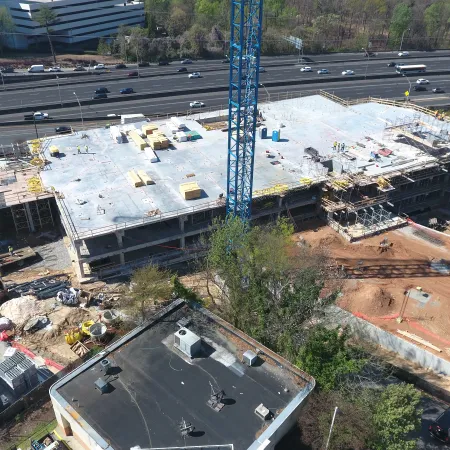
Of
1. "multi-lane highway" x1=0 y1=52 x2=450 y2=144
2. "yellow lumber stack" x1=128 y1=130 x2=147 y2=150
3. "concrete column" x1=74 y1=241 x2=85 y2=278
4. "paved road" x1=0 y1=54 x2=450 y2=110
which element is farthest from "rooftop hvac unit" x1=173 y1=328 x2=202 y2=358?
"paved road" x1=0 y1=54 x2=450 y2=110

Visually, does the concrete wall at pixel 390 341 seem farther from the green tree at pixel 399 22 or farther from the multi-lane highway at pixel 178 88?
the green tree at pixel 399 22

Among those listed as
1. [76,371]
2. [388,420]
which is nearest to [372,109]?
[388,420]

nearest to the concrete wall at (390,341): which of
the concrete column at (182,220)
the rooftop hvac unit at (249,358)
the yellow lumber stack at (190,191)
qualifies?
the rooftop hvac unit at (249,358)

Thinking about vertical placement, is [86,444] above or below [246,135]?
below

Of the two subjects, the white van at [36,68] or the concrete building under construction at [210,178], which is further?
the white van at [36,68]

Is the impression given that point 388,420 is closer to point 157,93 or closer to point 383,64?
point 157,93

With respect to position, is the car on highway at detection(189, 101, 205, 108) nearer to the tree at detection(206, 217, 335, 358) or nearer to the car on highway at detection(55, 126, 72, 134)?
the car on highway at detection(55, 126, 72, 134)
